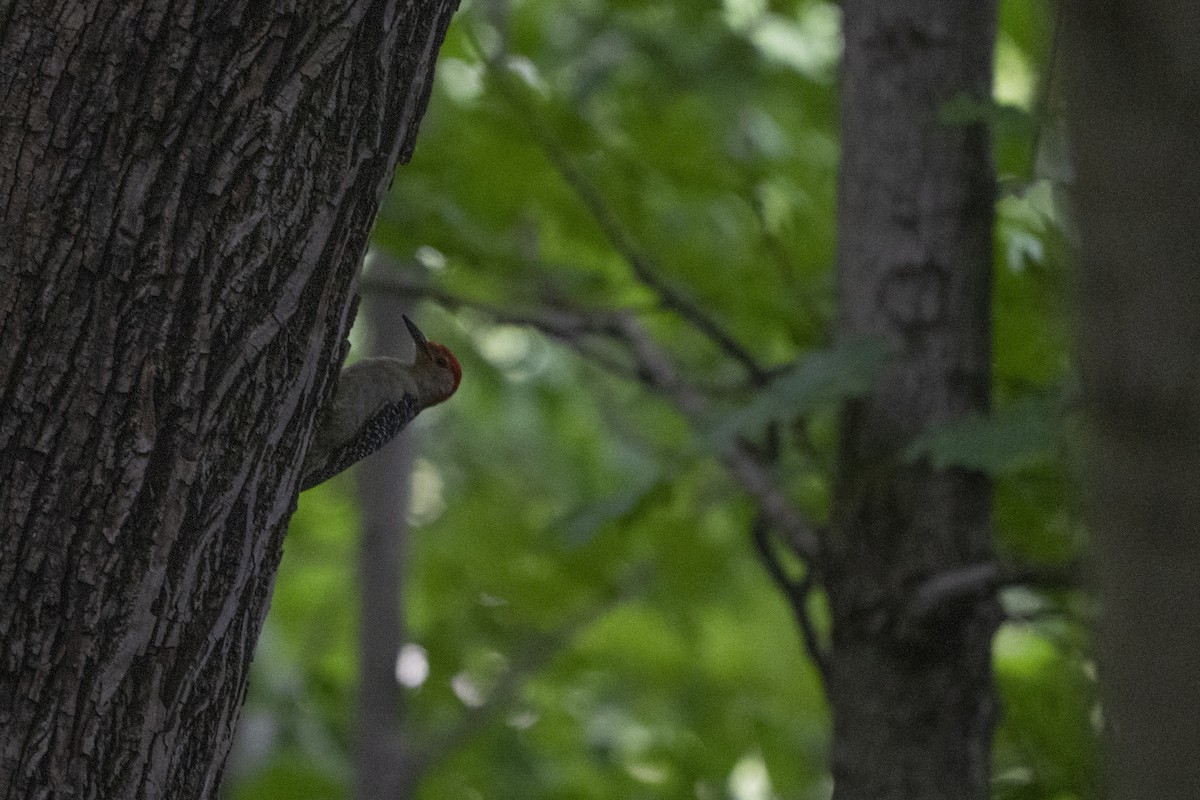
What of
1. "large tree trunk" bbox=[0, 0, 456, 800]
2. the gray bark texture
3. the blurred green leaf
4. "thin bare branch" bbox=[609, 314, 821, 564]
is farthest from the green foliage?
"large tree trunk" bbox=[0, 0, 456, 800]

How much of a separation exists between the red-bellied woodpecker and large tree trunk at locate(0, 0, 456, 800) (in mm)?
252

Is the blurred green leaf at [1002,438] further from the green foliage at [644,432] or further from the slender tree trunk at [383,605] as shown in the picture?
the slender tree trunk at [383,605]

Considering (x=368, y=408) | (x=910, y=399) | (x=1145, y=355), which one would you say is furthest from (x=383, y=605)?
(x=1145, y=355)

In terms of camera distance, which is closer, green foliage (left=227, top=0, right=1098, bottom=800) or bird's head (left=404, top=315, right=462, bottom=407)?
green foliage (left=227, top=0, right=1098, bottom=800)

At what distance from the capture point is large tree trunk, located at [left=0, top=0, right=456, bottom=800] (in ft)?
5.65

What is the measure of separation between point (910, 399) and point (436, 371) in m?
1.31

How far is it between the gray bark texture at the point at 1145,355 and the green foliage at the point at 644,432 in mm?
804

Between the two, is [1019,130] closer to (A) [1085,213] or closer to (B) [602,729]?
(A) [1085,213]

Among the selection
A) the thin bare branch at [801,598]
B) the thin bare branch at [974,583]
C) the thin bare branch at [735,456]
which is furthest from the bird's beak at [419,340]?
the thin bare branch at [974,583]

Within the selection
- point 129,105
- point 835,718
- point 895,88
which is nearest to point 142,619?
point 129,105

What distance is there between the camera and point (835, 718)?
317 centimetres

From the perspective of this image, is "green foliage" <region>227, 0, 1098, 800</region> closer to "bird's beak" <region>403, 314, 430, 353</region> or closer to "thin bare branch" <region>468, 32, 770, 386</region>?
"thin bare branch" <region>468, 32, 770, 386</region>

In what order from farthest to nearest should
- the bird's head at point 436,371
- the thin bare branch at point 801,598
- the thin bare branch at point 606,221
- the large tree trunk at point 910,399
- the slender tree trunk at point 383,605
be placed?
the slender tree trunk at point 383,605 → the bird's head at point 436,371 → the thin bare branch at point 606,221 → the thin bare branch at point 801,598 → the large tree trunk at point 910,399

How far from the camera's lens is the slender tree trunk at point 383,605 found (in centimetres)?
445
